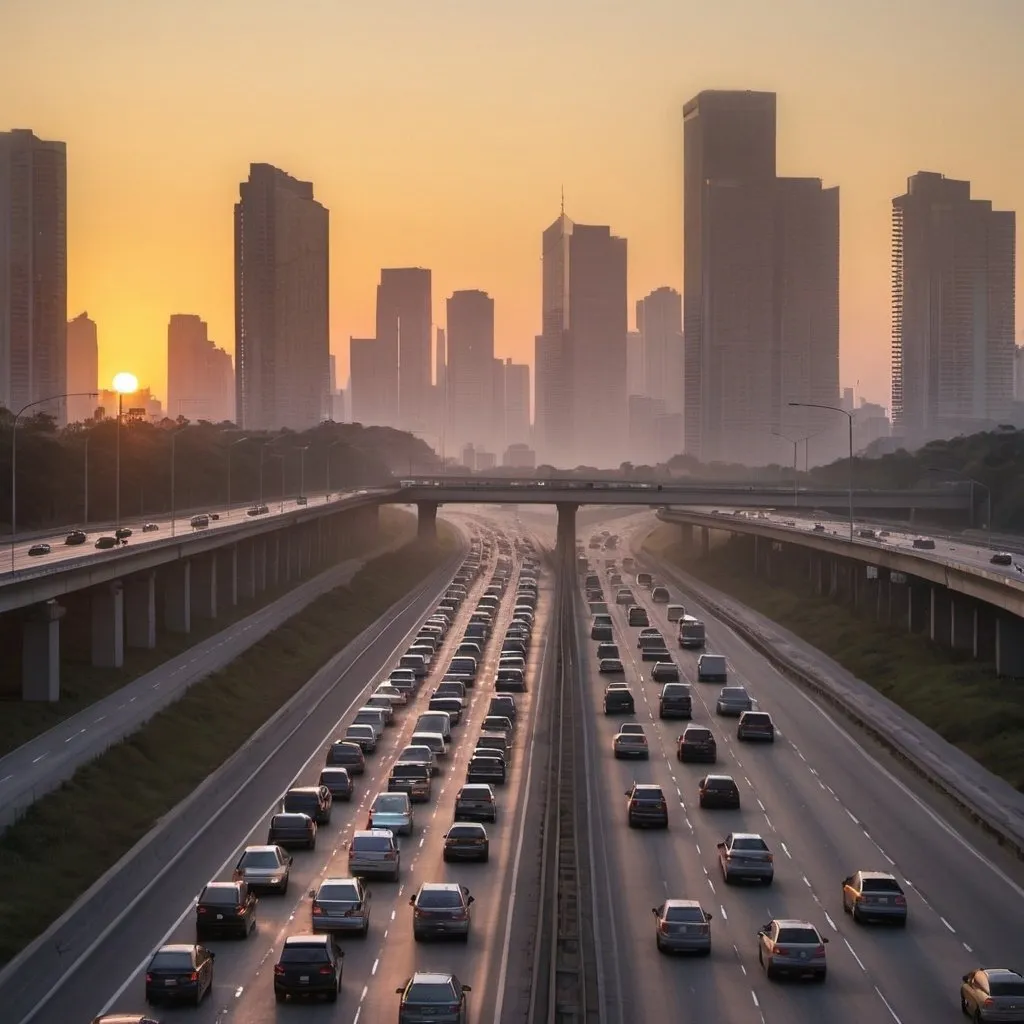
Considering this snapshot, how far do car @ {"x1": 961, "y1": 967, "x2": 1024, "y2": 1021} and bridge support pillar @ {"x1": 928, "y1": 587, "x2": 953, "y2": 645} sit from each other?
56376mm

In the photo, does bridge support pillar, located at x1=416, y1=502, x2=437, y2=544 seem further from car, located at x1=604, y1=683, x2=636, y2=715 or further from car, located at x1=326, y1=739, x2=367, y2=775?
car, located at x1=326, y1=739, x2=367, y2=775

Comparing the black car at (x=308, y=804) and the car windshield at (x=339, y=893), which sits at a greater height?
the car windshield at (x=339, y=893)

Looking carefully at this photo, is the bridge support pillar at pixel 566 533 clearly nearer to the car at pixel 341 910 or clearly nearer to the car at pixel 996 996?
the car at pixel 341 910

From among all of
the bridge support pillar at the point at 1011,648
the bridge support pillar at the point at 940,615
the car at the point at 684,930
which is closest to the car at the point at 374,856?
the car at the point at 684,930

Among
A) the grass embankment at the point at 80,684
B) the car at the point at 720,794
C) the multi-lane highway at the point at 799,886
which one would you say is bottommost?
the multi-lane highway at the point at 799,886

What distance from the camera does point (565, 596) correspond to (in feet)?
425

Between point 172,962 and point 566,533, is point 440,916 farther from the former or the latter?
point 566,533

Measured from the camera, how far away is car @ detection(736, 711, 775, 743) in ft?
205

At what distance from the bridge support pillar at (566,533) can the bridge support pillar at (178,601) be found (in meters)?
75.3

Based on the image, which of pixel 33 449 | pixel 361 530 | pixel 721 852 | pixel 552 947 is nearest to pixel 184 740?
pixel 721 852

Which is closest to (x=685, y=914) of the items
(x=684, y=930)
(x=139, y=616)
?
(x=684, y=930)

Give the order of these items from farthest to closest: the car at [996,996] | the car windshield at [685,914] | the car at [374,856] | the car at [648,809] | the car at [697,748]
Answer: the car at [697,748] → the car at [648,809] → the car at [374,856] → the car windshield at [685,914] → the car at [996,996]

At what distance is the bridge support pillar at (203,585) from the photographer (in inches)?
3716

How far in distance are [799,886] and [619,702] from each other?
29034 millimetres
